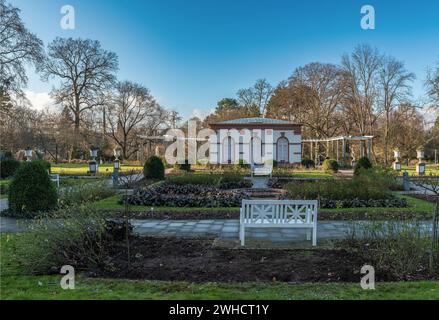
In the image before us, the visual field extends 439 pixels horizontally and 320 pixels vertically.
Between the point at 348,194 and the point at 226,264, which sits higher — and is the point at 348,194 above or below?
above

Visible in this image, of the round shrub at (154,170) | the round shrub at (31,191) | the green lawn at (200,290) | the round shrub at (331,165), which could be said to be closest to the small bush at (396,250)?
the green lawn at (200,290)

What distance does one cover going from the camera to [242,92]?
45.1 meters

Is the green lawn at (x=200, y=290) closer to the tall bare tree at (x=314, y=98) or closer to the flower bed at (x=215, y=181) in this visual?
the flower bed at (x=215, y=181)

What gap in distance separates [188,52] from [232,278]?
12.4m

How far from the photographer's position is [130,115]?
42.3 m

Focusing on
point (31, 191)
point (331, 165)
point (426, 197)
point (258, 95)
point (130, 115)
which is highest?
→ point (258, 95)

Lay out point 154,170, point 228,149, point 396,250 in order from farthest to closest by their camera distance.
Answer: point 228,149, point 154,170, point 396,250

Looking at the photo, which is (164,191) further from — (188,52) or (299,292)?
(299,292)

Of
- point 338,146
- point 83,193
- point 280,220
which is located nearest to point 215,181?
point 83,193

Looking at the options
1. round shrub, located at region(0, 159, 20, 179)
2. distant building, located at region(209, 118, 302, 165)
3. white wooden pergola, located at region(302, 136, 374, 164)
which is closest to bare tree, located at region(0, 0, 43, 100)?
round shrub, located at region(0, 159, 20, 179)

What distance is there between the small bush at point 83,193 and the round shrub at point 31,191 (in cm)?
36

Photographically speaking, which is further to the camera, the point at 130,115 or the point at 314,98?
the point at 130,115

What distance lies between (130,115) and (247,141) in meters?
16.8

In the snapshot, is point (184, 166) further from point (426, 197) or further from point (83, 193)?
point (426, 197)
